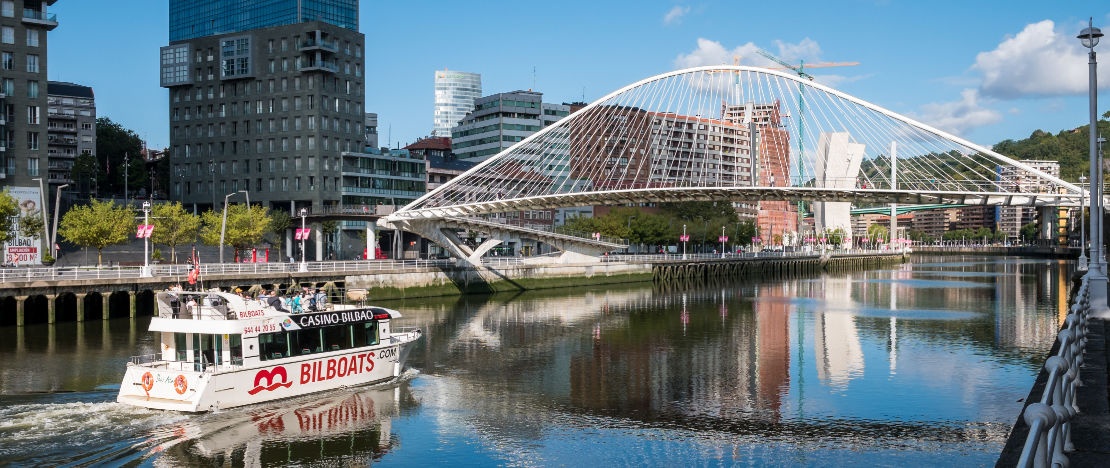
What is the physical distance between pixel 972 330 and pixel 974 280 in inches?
2097

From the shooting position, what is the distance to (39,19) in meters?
74.2

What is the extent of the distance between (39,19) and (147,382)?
58785mm

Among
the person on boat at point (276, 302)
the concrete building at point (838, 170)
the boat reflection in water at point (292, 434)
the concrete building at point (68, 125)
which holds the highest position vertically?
the concrete building at point (68, 125)

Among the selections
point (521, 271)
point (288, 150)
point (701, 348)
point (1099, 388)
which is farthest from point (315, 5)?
point (1099, 388)

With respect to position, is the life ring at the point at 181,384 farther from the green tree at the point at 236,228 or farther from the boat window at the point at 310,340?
the green tree at the point at 236,228

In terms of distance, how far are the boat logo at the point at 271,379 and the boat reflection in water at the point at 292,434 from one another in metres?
0.46

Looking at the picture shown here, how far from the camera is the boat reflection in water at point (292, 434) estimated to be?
893 inches

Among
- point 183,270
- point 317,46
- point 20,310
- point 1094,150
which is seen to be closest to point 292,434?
point 1094,150

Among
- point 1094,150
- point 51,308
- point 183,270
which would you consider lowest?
point 51,308

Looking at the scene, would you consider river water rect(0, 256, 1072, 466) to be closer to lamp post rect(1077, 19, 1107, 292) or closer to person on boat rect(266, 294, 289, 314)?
person on boat rect(266, 294, 289, 314)

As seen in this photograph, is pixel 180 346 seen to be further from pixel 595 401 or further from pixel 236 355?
pixel 595 401

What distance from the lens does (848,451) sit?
23.1m

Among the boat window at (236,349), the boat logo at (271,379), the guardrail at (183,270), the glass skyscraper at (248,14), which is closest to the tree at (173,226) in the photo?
the guardrail at (183,270)

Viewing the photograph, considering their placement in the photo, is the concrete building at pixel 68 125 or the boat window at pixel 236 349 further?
the concrete building at pixel 68 125
